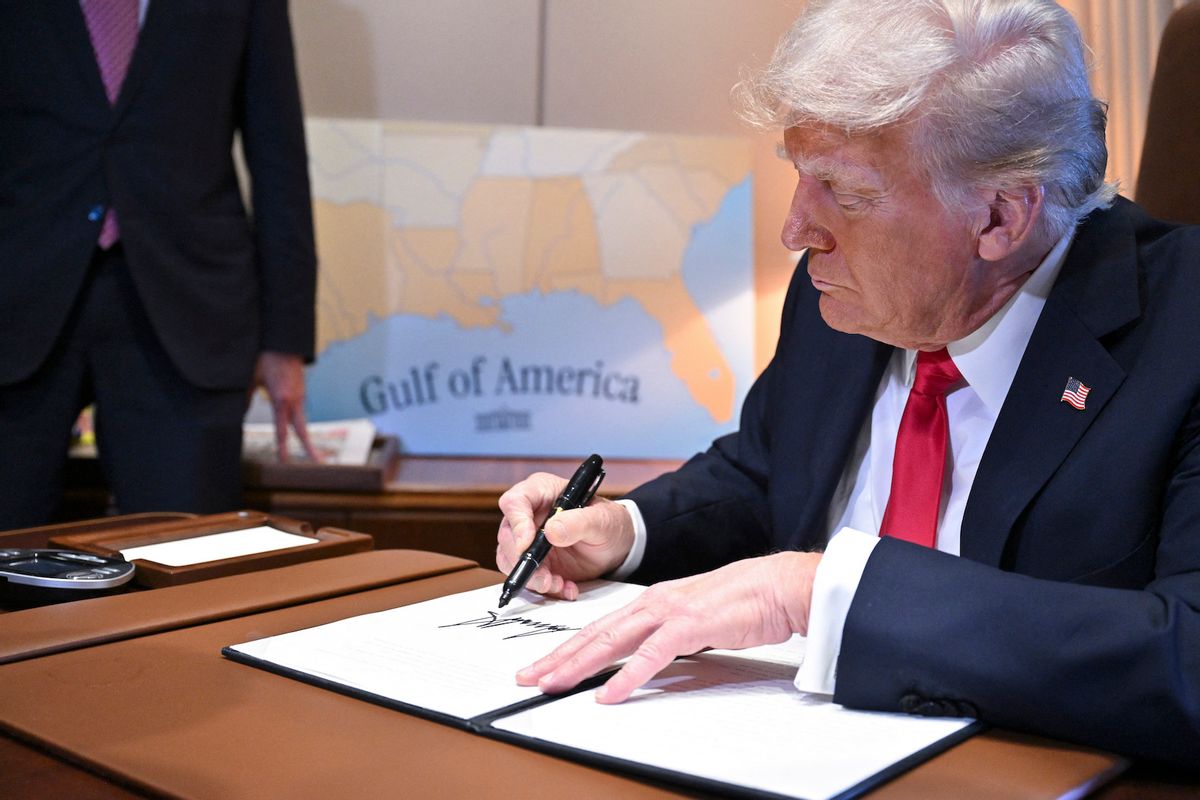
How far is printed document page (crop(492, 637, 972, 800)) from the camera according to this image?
789mm

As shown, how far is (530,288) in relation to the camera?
3.25 meters

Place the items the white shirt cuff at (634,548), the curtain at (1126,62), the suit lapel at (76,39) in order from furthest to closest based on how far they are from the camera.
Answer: the curtain at (1126,62)
the suit lapel at (76,39)
the white shirt cuff at (634,548)

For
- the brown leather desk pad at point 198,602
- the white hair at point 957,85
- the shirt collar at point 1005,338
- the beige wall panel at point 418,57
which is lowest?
the brown leather desk pad at point 198,602

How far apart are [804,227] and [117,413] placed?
5.19ft

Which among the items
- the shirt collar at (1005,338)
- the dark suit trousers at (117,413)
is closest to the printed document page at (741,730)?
the shirt collar at (1005,338)

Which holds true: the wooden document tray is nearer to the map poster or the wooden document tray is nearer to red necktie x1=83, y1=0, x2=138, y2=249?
red necktie x1=83, y1=0, x2=138, y2=249

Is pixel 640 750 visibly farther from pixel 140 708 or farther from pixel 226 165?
pixel 226 165

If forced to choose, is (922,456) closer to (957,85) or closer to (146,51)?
(957,85)

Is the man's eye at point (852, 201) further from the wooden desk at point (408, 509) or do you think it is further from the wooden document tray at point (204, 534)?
the wooden desk at point (408, 509)

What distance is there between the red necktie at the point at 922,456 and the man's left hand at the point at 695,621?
1.29 ft

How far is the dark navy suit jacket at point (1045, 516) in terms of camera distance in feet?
2.99

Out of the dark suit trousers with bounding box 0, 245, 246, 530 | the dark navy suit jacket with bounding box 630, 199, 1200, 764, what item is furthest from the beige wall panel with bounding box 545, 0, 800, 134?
the dark navy suit jacket with bounding box 630, 199, 1200, 764

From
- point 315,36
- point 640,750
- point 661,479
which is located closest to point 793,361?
point 661,479

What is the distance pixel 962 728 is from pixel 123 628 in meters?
0.76
